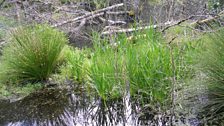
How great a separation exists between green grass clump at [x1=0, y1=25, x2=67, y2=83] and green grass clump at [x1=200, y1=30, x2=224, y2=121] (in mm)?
2654

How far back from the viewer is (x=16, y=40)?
16.7 ft

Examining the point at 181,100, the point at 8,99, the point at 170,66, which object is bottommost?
the point at 8,99

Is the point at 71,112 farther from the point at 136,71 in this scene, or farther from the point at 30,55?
the point at 30,55

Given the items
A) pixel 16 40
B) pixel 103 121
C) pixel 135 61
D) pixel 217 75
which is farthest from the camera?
pixel 16 40

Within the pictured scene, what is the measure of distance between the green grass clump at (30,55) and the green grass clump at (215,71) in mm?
2654

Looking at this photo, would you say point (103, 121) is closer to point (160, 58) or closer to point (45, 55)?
point (160, 58)

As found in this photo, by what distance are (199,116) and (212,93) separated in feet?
0.93

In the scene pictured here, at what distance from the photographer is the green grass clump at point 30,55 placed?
501 cm

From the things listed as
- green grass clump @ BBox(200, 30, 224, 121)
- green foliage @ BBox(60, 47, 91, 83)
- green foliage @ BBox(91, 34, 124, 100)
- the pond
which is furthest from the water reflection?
green grass clump @ BBox(200, 30, 224, 121)

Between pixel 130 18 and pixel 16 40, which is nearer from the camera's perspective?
pixel 16 40

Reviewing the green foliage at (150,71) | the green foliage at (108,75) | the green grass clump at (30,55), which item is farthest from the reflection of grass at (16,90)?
the green foliage at (150,71)

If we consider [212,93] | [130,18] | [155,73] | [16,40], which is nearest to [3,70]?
[16,40]

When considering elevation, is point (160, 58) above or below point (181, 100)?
above

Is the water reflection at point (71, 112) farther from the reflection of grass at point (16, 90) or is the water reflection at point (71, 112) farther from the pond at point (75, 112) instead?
the reflection of grass at point (16, 90)
